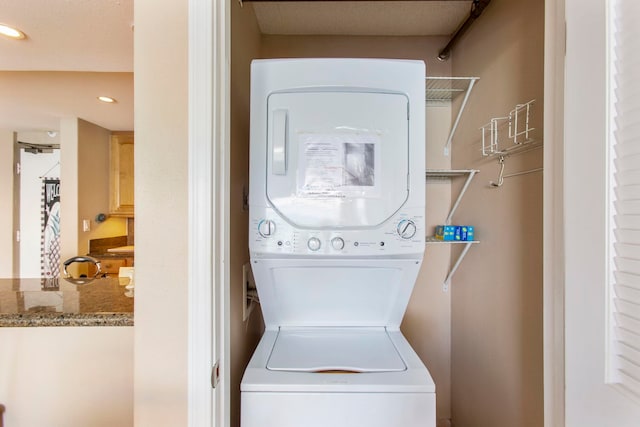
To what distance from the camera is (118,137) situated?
3.77m

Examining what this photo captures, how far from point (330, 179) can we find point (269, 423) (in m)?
0.82

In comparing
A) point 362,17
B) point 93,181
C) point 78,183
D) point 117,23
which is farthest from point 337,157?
point 93,181

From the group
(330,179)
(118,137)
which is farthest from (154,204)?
(118,137)

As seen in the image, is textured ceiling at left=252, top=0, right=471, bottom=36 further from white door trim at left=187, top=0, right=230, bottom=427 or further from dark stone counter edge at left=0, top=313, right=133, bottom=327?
dark stone counter edge at left=0, top=313, right=133, bottom=327

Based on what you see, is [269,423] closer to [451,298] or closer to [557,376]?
[557,376]

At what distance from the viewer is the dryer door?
1.07 meters

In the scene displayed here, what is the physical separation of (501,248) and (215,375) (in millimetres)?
1265

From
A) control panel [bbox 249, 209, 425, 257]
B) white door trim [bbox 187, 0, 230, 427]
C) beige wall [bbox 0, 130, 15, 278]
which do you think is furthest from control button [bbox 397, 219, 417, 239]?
beige wall [bbox 0, 130, 15, 278]

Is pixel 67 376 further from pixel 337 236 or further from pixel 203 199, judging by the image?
pixel 337 236

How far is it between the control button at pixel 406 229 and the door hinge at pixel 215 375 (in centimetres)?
73

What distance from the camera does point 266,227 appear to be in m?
1.08

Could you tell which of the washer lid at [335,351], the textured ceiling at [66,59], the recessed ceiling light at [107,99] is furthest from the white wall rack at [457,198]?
the recessed ceiling light at [107,99]
